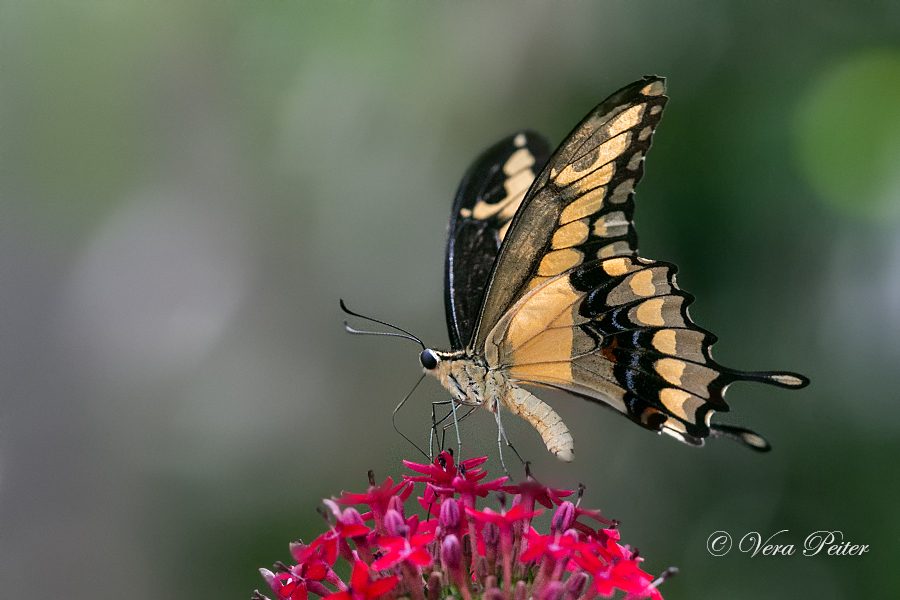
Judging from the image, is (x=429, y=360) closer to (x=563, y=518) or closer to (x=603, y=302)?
(x=603, y=302)

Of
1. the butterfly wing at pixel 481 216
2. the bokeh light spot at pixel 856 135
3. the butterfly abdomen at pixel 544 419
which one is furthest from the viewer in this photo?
the bokeh light spot at pixel 856 135

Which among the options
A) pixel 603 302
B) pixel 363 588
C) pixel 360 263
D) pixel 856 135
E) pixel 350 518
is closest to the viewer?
pixel 363 588

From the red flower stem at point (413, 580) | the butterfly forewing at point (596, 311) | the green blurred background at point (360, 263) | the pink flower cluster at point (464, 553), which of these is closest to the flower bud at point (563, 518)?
the pink flower cluster at point (464, 553)

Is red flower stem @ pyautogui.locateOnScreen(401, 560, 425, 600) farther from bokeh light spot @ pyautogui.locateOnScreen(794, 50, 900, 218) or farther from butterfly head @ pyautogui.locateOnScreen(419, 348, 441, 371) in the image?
bokeh light spot @ pyautogui.locateOnScreen(794, 50, 900, 218)

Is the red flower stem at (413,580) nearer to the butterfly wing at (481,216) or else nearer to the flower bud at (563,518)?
the flower bud at (563,518)

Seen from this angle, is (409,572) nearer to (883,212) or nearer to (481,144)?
(883,212)

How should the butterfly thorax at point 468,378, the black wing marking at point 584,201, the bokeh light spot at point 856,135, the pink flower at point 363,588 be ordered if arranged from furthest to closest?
the bokeh light spot at point 856,135, the butterfly thorax at point 468,378, the black wing marking at point 584,201, the pink flower at point 363,588

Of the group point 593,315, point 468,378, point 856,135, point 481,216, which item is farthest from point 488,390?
point 856,135

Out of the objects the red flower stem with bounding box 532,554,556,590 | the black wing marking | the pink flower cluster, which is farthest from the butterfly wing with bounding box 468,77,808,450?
the red flower stem with bounding box 532,554,556,590
